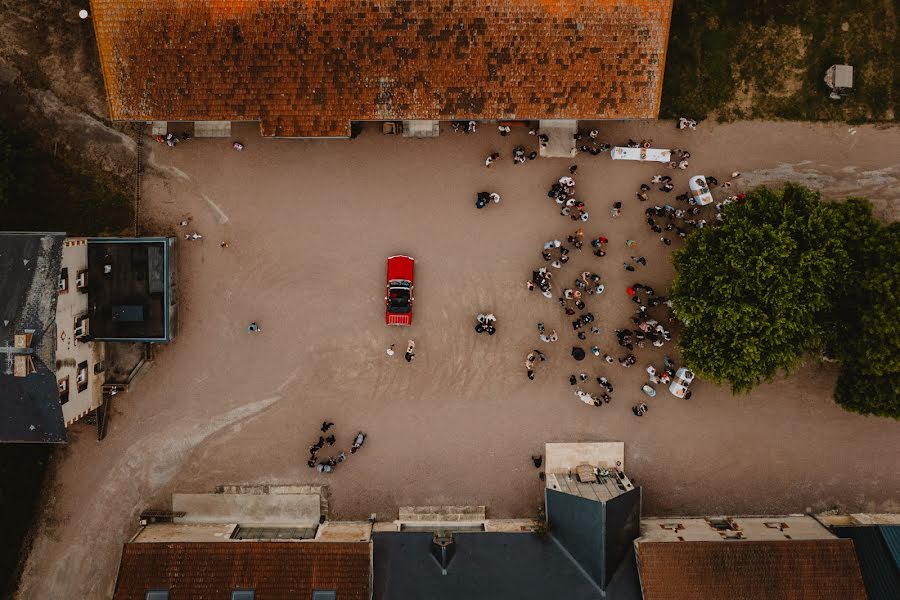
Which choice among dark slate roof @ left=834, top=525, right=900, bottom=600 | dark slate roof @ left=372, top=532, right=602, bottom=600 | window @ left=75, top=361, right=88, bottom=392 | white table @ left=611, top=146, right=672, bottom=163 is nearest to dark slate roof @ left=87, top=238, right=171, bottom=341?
window @ left=75, top=361, right=88, bottom=392

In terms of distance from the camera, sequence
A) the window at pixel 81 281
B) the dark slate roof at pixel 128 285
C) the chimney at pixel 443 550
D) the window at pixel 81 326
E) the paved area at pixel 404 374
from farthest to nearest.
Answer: the paved area at pixel 404 374 < the dark slate roof at pixel 128 285 < the window at pixel 81 281 < the window at pixel 81 326 < the chimney at pixel 443 550

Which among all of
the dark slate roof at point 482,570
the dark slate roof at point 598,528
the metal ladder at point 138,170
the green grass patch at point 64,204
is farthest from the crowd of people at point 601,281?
the green grass patch at point 64,204

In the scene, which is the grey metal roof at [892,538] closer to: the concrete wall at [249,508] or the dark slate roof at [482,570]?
the dark slate roof at [482,570]

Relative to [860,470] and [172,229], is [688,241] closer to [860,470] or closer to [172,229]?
[860,470]

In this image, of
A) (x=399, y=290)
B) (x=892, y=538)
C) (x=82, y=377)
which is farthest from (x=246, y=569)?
(x=892, y=538)

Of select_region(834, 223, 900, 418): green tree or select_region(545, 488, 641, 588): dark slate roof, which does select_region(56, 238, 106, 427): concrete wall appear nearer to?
select_region(545, 488, 641, 588): dark slate roof

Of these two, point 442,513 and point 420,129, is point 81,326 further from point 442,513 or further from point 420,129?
point 442,513
